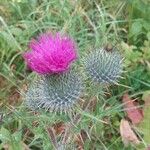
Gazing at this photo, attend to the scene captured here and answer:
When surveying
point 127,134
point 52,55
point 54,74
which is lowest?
point 127,134

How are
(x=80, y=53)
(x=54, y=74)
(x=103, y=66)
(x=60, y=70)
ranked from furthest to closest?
(x=80, y=53)
(x=103, y=66)
(x=54, y=74)
(x=60, y=70)

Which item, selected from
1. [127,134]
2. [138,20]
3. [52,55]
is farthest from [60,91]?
[138,20]

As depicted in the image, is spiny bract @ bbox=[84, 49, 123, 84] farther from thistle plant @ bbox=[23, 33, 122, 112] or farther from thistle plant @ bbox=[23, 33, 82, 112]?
thistle plant @ bbox=[23, 33, 82, 112]

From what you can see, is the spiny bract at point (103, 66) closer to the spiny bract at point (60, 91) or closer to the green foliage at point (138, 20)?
the spiny bract at point (60, 91)

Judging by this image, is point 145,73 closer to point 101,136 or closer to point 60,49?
point 101,136

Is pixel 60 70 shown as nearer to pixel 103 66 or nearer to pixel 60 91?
pixel 60 91

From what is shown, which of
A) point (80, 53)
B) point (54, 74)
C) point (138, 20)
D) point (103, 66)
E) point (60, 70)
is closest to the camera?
point (60, 70)

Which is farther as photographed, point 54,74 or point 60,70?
point 54,74

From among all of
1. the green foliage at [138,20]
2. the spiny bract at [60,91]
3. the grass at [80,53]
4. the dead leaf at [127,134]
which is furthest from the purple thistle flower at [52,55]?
the green foliage at [138,20]

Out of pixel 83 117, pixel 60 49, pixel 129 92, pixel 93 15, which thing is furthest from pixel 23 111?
pixel 93 15
